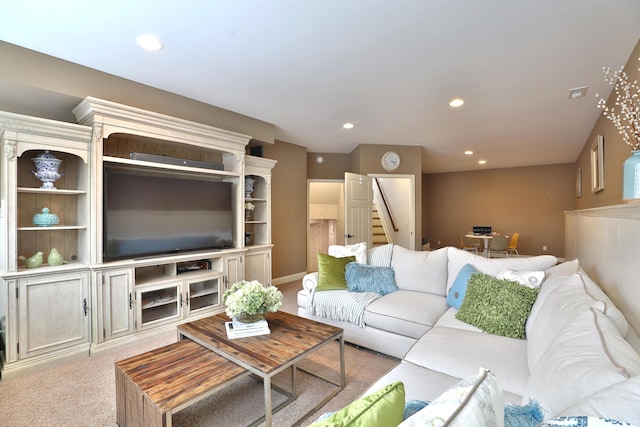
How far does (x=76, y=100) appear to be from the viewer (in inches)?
106

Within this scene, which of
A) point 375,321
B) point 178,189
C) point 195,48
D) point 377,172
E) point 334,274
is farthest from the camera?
point 377,172

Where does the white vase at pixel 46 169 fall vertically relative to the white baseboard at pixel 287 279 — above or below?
above

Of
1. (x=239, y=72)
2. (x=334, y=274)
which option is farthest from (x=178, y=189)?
(x=334, y=274)

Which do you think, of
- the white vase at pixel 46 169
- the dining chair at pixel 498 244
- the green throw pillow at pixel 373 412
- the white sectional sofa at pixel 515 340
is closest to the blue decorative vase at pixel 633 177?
the white sectional sofa at pixel 515 340

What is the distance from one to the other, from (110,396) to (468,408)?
2.46m

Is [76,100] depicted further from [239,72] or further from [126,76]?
[239,72]

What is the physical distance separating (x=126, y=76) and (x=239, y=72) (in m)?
1.11

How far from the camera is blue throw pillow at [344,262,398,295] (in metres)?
2.88

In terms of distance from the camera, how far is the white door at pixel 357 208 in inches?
201

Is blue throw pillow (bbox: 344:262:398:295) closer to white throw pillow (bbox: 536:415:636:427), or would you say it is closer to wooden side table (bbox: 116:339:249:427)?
wooden side table (bbox: 116:339:249:427)

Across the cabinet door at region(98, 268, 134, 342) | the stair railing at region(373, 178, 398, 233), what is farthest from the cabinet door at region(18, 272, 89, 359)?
the stair railing at region(373, 178, 398, 233)

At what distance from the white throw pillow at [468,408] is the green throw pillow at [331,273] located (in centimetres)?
229

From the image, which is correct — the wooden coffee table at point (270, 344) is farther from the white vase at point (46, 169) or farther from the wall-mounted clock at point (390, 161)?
the wall-mounted clock at point (390, 161)

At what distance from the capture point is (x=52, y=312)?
246 centimetres
